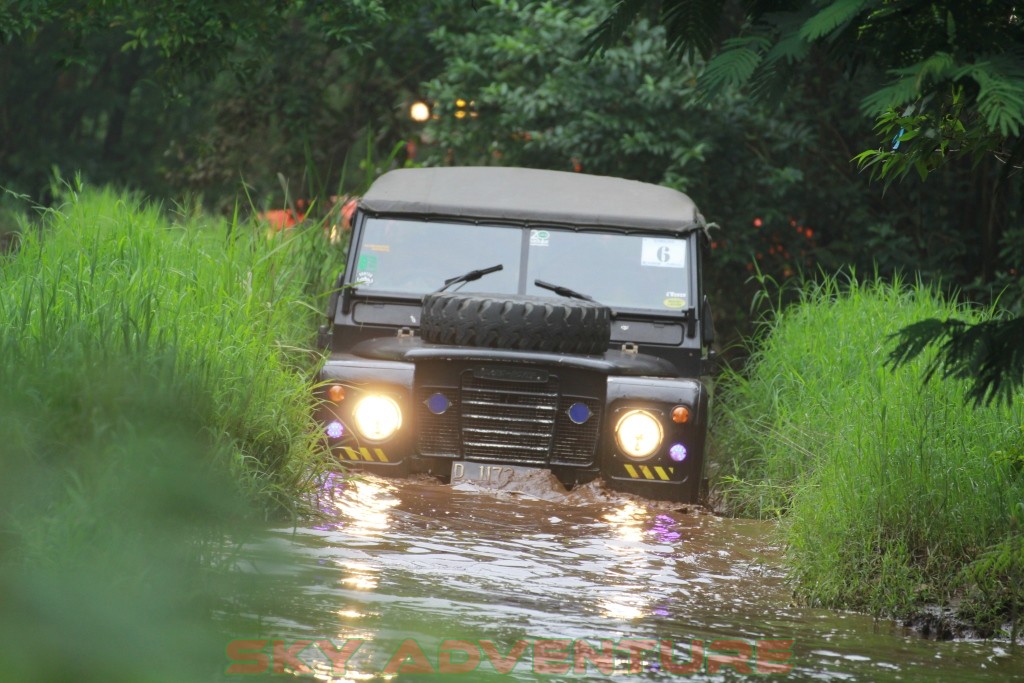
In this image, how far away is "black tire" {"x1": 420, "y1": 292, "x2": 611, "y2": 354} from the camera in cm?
688

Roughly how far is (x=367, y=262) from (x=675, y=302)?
177 cm

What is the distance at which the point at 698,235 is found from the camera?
7922 mm

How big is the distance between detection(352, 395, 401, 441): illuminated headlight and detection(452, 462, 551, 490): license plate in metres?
0.37

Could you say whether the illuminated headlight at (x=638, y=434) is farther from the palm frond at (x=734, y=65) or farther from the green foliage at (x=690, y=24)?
the palm frond at (x=734, y=65)

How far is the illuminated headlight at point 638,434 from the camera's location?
22.7ft

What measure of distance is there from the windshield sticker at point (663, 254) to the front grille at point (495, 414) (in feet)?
3.99

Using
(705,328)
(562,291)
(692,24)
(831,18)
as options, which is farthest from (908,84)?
(705,328)

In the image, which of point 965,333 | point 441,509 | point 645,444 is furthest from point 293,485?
point 965,333

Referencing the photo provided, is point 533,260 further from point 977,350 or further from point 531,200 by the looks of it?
point 977,350

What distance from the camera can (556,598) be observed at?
4.91 metres

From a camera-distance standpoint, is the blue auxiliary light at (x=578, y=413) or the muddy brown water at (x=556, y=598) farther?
the blue auxiliary light at (x=578, y=413)

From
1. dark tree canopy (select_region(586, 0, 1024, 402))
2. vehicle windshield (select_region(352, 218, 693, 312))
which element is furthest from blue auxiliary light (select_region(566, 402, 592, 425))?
dark tree canopy (select_region(586, 0, 1024, 402))

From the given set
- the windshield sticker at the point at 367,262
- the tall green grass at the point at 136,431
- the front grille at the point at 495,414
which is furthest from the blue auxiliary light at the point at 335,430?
the windshield sticker at the point at 367,262

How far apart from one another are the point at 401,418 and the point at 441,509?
0.64 metres
